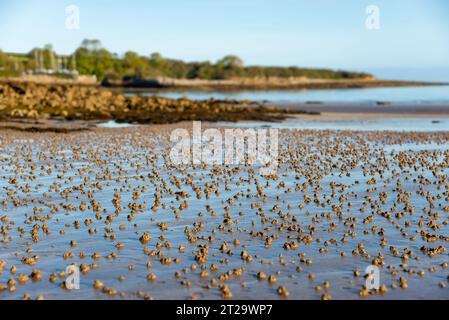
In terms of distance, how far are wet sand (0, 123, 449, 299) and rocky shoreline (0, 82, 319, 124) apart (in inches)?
1039

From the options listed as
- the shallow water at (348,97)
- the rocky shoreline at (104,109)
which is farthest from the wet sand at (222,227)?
the shallow water at (348,97)

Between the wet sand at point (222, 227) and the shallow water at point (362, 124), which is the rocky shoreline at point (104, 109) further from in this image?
the wet sand at point (222, 227)

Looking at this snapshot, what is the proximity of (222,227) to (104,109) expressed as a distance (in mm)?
51652

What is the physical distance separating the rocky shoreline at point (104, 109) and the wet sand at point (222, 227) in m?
26.4

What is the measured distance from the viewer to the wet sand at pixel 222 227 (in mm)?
12914

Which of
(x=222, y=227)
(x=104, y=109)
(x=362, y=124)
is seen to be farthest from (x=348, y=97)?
(x=222, y=227)

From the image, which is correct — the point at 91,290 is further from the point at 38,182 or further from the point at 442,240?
the point at 38,182

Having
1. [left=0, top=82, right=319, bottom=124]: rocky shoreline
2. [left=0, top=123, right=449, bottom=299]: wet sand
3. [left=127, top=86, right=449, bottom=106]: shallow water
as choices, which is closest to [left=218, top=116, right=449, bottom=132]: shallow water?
[left=0, top=82, right=319, bottom=124]: rocky shoreline

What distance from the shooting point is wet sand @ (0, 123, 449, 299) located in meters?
12.9

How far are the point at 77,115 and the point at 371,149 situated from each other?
3411cm

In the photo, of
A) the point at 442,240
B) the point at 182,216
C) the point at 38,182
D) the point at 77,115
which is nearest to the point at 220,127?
the point at 77,115

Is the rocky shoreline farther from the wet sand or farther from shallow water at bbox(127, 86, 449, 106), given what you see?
shallow water at bbox(127, 86, 449, 106)

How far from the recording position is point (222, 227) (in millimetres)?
17438
